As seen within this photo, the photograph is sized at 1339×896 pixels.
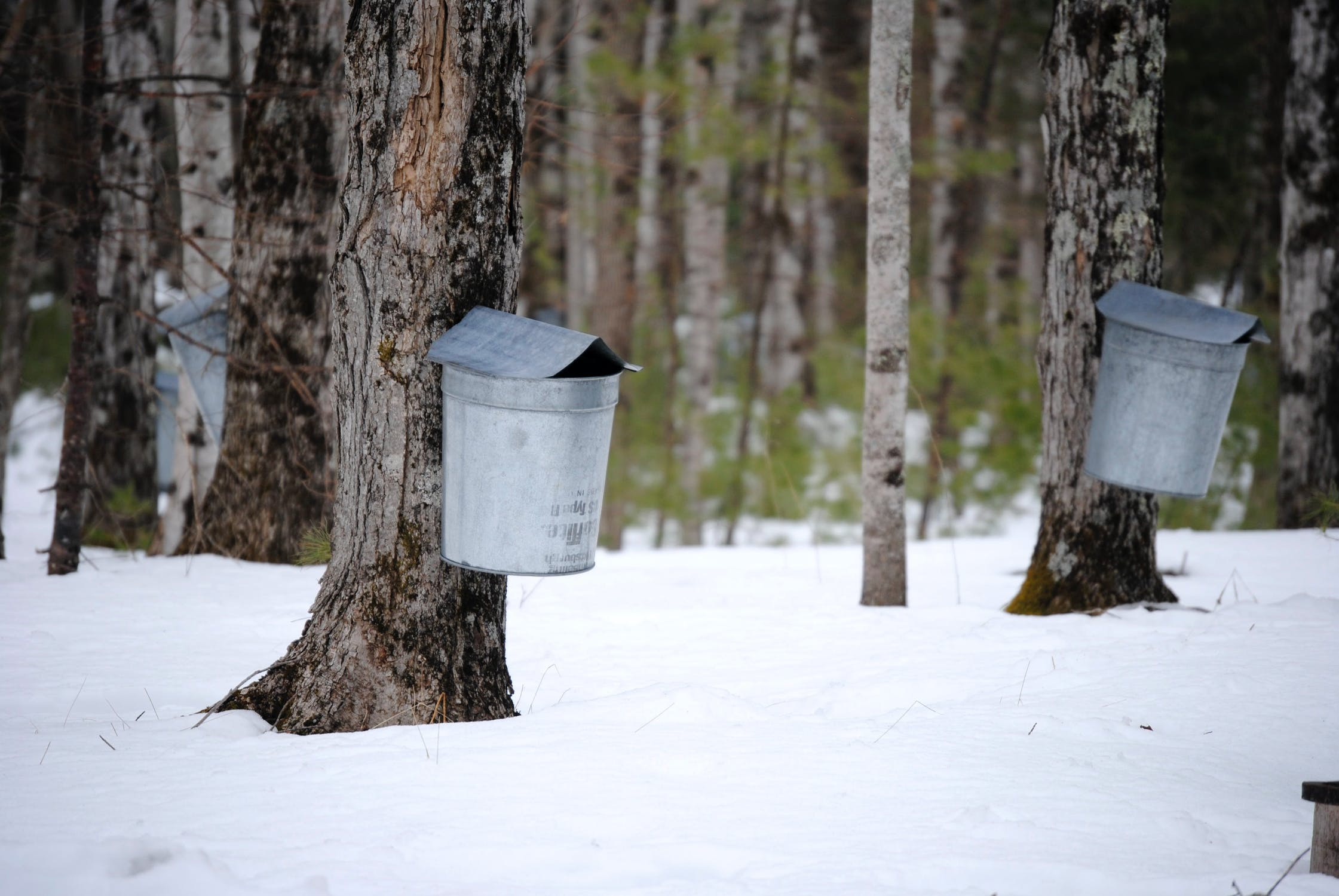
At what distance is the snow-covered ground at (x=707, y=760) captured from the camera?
6.18 feet

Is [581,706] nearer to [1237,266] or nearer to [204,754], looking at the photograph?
[204,754]

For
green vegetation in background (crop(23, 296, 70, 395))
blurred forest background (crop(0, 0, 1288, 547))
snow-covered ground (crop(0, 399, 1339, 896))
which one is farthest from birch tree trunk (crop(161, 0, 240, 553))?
green vegetation in background (crop(23, 296, 70, 395))

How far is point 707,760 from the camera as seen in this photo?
246 cm

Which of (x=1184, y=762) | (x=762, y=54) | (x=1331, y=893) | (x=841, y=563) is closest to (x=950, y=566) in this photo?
(x=841, y=563)

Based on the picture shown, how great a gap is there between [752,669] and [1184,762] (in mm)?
1455

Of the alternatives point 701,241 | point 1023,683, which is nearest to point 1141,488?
point 1023,683

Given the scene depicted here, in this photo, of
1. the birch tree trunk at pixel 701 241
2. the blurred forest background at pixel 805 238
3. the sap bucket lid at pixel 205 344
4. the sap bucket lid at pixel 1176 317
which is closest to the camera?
the sap bucket lid at pixel 1176 317

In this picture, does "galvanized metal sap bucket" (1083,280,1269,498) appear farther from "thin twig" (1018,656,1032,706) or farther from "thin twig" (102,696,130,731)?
"thin twig" (102,696,130,731)

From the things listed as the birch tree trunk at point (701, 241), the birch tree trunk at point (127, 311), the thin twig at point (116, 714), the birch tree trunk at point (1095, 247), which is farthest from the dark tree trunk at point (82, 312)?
the birch tree trunk at point (701, 241)

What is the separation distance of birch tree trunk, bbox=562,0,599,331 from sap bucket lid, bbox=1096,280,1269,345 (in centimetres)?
603

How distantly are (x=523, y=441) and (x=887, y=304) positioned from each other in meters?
2.67

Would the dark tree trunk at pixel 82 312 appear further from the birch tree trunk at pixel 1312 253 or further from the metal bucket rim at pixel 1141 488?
the birch tree trunk at pixel 1312 253

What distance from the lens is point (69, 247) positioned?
16.8 ft

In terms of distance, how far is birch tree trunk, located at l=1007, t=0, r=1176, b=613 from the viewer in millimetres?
4293
